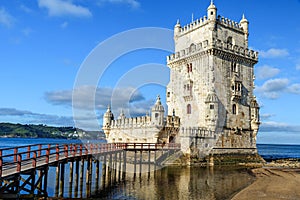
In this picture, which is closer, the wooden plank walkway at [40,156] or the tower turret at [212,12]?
the wooden plank walkway at [40,156]

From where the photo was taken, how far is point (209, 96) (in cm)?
4138

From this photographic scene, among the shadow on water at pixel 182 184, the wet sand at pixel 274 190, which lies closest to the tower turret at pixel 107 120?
the shadow on water at pixel 182 184

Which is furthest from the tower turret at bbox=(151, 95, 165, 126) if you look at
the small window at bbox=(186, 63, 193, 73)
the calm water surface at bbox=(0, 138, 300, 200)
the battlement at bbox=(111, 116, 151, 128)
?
the calm water surface at bbox=(0, 138, 300, 200)

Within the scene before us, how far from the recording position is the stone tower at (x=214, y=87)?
41.1 metres

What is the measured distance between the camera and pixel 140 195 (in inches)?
924

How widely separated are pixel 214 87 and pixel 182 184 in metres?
17.3

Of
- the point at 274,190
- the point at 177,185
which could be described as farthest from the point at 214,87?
→ the point at 274,190

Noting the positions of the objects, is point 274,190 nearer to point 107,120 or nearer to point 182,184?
point 182,184

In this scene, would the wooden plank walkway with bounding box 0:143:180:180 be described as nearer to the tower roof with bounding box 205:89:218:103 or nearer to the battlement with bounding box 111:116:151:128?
the battlement with bounding box 111:116:151:128

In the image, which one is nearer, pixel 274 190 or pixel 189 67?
pixel 274 190

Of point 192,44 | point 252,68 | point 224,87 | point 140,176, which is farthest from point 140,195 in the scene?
point 252,68

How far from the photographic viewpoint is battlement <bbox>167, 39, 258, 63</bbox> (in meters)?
42.2

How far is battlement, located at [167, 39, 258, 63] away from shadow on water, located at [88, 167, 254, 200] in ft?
50.6

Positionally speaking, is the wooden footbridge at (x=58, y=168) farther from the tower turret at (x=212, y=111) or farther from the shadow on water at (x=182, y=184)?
the tower turret at (x=212, y=111)
